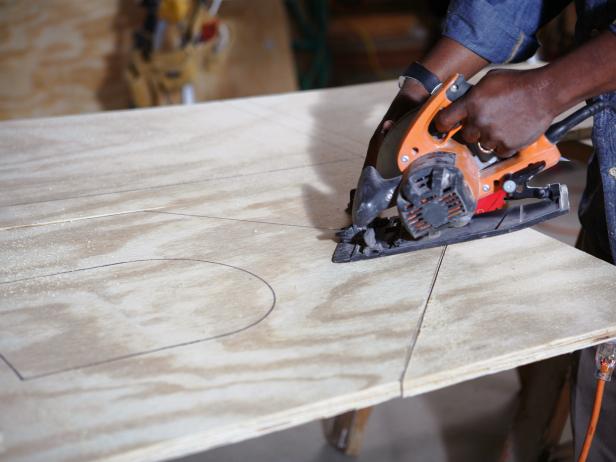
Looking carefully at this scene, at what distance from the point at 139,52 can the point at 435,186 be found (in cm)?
279

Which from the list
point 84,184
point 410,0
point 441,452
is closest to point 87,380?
point 84,184

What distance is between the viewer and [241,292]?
1.41m

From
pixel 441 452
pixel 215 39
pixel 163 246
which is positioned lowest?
pixel 441 452

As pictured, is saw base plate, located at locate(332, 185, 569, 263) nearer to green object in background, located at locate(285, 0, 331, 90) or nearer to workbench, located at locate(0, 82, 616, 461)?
workbench, located at locate(0, 82, 616, 461)

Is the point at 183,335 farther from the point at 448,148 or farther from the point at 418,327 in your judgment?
the point at 448,148

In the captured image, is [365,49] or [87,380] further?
[365,49]

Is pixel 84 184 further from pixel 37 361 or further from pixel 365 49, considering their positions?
pixel 365 49

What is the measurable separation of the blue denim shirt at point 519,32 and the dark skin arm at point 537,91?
0.26m

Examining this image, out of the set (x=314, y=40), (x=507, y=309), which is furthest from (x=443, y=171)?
(x=314, y=40)

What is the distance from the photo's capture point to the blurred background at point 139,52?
12.6ft

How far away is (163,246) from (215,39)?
279 centimetres

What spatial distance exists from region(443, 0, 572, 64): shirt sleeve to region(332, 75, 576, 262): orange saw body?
40 cm

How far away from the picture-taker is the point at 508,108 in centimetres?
140

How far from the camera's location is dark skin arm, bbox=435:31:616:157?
1388mm
